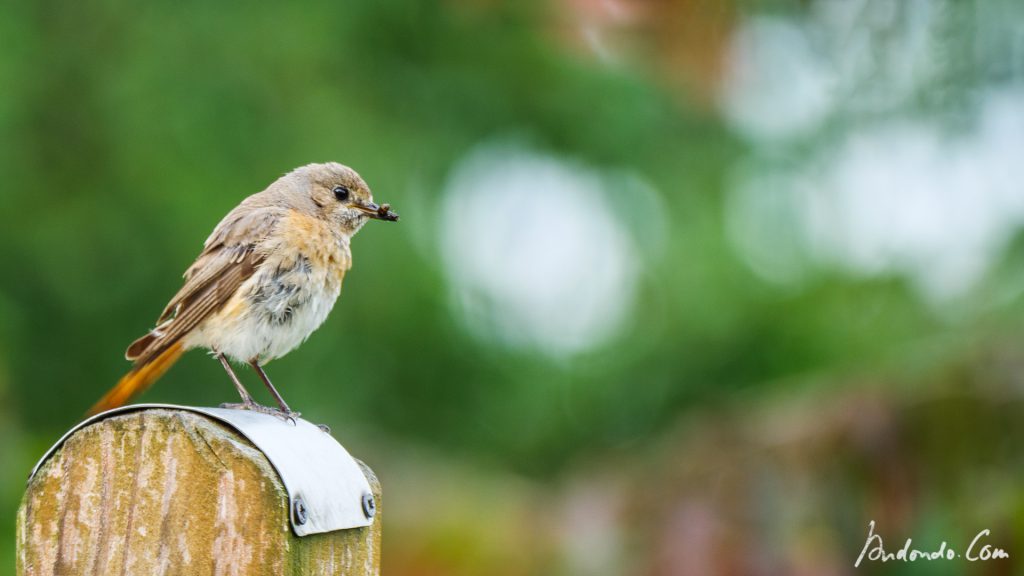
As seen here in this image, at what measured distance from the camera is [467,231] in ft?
25.6

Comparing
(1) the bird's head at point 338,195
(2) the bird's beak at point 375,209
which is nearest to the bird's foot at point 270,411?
(2) the bird's beak at point 375,209

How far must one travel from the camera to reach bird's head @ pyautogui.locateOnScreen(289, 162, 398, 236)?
4246 mm

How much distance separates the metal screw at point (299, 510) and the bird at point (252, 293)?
61.4 inches

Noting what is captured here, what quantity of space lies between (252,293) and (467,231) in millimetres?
4076

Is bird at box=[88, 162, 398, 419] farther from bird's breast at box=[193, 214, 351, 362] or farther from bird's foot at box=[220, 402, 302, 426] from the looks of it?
bird's foot at box=[220, 402, 302, 426]

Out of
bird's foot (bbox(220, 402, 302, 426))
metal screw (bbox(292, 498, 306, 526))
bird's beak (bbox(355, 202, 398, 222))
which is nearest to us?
metal screw (bbox(292, 498, 306, 526))

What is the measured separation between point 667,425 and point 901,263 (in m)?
1.81

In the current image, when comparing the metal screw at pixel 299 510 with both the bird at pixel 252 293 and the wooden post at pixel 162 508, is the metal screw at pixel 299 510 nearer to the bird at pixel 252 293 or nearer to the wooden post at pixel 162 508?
the wooden post at pixel 162 508

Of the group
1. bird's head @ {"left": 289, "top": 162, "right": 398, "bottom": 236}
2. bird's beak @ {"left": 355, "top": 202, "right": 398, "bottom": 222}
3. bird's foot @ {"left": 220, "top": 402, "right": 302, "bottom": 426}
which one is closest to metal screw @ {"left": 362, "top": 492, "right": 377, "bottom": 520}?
bird's foot @ {"left": 220, "top": 402, "right": 302, "bottom": 426}

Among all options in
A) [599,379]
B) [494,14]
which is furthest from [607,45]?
[599,379]

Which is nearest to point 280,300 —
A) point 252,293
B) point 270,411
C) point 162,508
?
point 252,293

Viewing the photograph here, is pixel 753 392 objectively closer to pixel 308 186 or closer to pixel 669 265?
pixel 669 265

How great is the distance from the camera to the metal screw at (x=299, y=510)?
6.65ft

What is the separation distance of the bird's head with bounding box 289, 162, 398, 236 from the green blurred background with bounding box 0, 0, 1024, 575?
1594 millimetres
